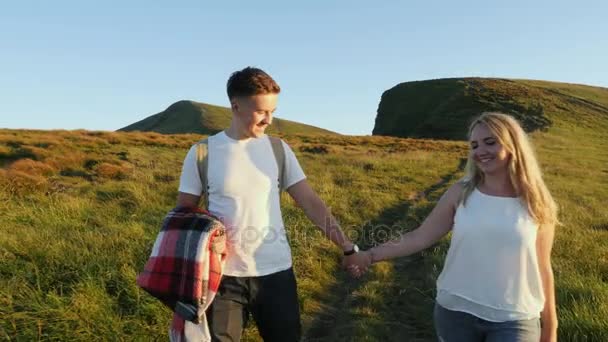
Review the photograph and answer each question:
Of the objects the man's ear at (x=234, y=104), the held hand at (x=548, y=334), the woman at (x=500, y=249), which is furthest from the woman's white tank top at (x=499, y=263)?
the man's ear at (x=234, y=104)

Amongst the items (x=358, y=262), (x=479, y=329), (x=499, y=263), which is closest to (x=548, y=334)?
(x=479, y=329)

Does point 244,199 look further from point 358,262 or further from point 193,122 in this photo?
point 193,122

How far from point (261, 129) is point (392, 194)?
10779mm

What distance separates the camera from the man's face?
297cm

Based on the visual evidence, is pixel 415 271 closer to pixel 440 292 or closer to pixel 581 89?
pixel 440 292

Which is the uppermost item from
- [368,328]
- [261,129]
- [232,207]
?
[261,129]

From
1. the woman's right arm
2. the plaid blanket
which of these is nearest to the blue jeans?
the woman's right arm

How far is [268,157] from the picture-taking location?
314 cm

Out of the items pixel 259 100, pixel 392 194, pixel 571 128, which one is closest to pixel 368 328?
pixel 259 100

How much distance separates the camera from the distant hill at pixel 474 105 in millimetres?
58312

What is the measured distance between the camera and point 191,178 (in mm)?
3090

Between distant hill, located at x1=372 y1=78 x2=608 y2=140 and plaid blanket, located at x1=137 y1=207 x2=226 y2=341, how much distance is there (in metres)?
52.2

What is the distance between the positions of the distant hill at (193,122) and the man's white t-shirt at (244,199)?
333 ft

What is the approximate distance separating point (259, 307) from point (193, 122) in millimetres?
116074
